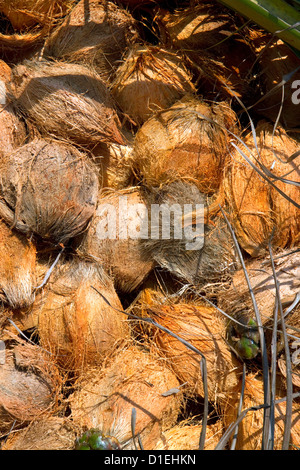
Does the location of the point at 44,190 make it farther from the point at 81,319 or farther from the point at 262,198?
the point at 262,198

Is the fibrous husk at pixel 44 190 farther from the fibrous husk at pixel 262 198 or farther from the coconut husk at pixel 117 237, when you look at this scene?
the fibrous husk at pixel 262 198

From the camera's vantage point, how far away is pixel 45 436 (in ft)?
3.31

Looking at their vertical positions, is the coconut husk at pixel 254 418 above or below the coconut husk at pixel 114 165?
below

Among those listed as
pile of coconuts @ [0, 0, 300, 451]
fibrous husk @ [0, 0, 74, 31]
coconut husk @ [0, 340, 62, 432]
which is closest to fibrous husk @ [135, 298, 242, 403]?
pile of coconuts @ [0, 0, 300, 451]

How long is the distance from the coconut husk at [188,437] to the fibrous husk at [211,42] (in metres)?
0.74

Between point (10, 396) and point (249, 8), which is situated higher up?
point (249, 8)

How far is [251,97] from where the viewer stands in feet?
3.95

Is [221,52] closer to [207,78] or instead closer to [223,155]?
[207,78]

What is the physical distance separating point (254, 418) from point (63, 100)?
781mm

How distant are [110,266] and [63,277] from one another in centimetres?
11

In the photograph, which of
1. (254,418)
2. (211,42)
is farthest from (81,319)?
(211,42)

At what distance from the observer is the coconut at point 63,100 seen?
3.63 feet

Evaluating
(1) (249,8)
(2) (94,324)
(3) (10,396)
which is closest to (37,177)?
(2) (94,324)

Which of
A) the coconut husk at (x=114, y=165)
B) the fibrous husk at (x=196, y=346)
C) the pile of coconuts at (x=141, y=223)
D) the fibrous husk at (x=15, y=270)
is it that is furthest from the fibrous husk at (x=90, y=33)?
the fibrous husk at (x=196, y=346)
